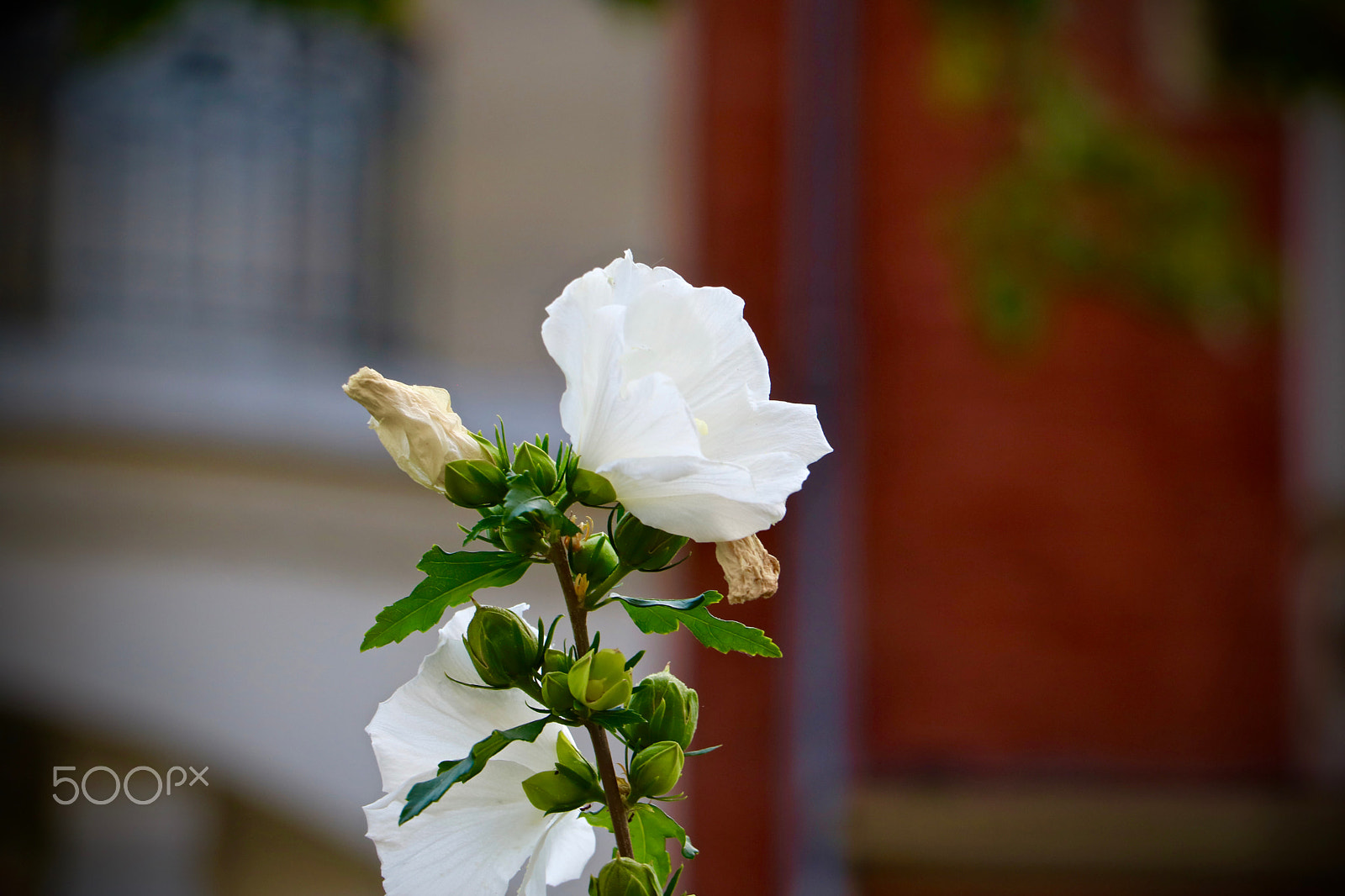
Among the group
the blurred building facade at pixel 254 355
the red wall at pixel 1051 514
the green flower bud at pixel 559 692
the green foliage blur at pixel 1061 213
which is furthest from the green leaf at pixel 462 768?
the red wall at pixel 1051 514

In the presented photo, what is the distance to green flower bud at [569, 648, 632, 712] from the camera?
0.25 metres

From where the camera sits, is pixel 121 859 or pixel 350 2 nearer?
pixel 350 2

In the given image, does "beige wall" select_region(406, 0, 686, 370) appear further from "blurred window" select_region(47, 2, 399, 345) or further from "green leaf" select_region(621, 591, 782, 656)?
"green leaf" select_region(621, 591, 782, 656)

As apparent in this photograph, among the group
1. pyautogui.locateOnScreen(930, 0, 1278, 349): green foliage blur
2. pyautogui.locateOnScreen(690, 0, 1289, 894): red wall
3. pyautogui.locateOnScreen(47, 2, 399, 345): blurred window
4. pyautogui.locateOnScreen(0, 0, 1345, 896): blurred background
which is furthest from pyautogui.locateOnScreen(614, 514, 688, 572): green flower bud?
pyautogui.locateOnScreen(690, 0, 1289, 894): red wall

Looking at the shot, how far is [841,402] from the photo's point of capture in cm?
259

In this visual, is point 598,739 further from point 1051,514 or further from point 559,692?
point 1051,514

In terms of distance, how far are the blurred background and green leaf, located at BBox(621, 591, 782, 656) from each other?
1171mm

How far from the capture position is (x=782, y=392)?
7.91 ft

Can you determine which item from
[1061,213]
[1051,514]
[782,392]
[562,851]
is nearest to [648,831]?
[562,851]

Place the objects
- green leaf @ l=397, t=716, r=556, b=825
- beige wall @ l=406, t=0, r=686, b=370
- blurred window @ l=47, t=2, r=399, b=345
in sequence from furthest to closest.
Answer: beige wall @ l=406, t=0, r=686, b=370 → blurred window @ l=47, t=2, r=399, b=345 → green leaf @ l=397, t=716, r=556, b=825

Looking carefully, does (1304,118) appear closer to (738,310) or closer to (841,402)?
(841,402)

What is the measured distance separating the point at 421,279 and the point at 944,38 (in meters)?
1.18

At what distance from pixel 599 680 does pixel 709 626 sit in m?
0.03

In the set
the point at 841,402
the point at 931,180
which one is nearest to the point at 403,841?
the point at 841,402
